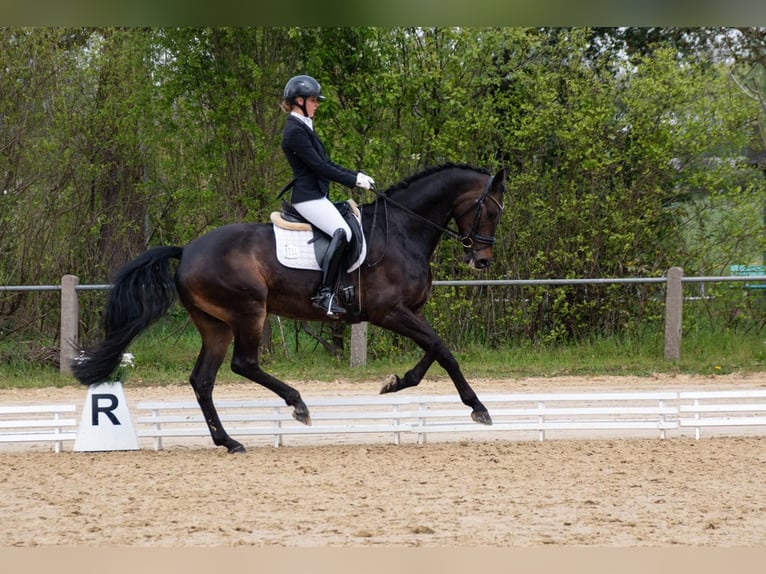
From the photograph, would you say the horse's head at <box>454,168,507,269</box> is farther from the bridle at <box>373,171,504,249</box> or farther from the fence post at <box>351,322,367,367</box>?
the fence post at <box>351,322,367,367</box>

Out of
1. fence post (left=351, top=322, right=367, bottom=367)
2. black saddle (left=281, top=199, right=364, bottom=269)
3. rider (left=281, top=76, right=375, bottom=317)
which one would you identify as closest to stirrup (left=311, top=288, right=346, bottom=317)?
rider (left=281, top=76, right=375, bottom=317)

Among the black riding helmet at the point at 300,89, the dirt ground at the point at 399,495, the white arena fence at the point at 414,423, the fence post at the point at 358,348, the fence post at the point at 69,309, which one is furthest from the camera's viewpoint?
the fence post at the point at 358,348

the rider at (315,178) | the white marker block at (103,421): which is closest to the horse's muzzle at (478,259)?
the rider at (315,178)

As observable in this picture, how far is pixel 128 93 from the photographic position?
44.3 ft

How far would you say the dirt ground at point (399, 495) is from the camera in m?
4.16

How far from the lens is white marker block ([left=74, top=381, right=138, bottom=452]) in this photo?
22.4 feet

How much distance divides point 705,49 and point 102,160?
10.8 m

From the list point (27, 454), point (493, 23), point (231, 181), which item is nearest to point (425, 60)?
point (231, 181)

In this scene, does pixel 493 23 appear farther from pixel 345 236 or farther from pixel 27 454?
pixel 27 454

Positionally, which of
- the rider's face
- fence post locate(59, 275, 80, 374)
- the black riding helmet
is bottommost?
fence post locate(59, 275, 80, 374)

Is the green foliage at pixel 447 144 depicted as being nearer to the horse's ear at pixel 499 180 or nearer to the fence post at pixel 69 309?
the fence post at pixel 69 309

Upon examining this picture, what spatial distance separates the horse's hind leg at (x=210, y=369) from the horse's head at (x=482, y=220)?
197cm

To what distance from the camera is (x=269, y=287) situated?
6746 mm

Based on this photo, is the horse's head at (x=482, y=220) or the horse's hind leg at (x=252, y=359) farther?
the horse's head at (x=482, y=220)
